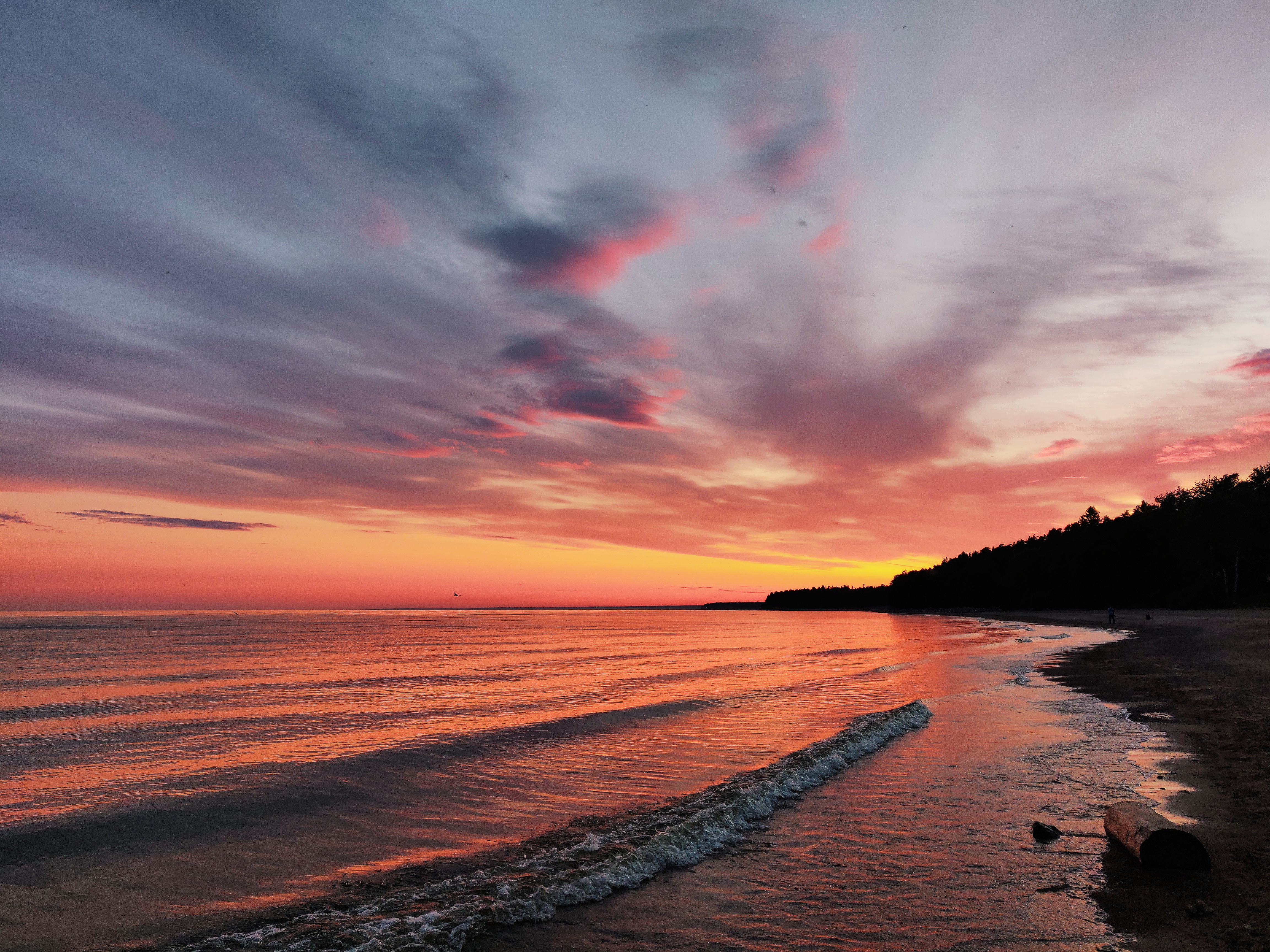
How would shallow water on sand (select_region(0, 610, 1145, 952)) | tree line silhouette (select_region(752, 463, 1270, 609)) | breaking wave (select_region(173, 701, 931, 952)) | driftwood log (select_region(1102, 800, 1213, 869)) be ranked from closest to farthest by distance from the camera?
breaking wave (select_region(173, 701, 931, 952)) → shallow water on sand (select_region(0, 610, 1145, 952)) → driftwood log (select_region(1102, 800, 1213, 869)) → tree line silhouette (select_region(752, 463, 1270, 609))

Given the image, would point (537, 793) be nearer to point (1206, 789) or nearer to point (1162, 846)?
point (1162, 846)

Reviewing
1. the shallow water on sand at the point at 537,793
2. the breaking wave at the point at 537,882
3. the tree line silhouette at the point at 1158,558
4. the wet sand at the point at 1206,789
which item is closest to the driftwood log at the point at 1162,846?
the wet sand at the point at 1206,789

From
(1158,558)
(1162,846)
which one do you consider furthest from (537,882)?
(1158,558)

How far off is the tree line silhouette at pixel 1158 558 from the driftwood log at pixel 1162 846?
336 feet

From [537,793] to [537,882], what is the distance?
5480 mm

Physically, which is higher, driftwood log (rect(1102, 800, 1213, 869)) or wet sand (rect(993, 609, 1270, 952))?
driftwood log (rect(1102, 800, 1213, 869))

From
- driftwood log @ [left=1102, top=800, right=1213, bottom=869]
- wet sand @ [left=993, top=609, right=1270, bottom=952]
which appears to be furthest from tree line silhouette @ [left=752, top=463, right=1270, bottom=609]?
driftwood log @ [left=1102, top=800, right=1213, bottom=869]

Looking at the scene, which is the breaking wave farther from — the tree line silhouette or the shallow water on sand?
the tree line silhouette

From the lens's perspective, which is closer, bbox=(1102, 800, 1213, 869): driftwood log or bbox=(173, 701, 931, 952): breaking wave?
bbox=(173, 701, 931, 952): breaking wave

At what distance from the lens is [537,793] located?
45.8 ft

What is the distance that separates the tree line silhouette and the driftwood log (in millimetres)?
102355

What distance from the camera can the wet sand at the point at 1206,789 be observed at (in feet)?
21.8

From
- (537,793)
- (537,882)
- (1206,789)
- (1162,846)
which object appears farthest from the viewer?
(537,793)

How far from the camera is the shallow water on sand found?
780cm
